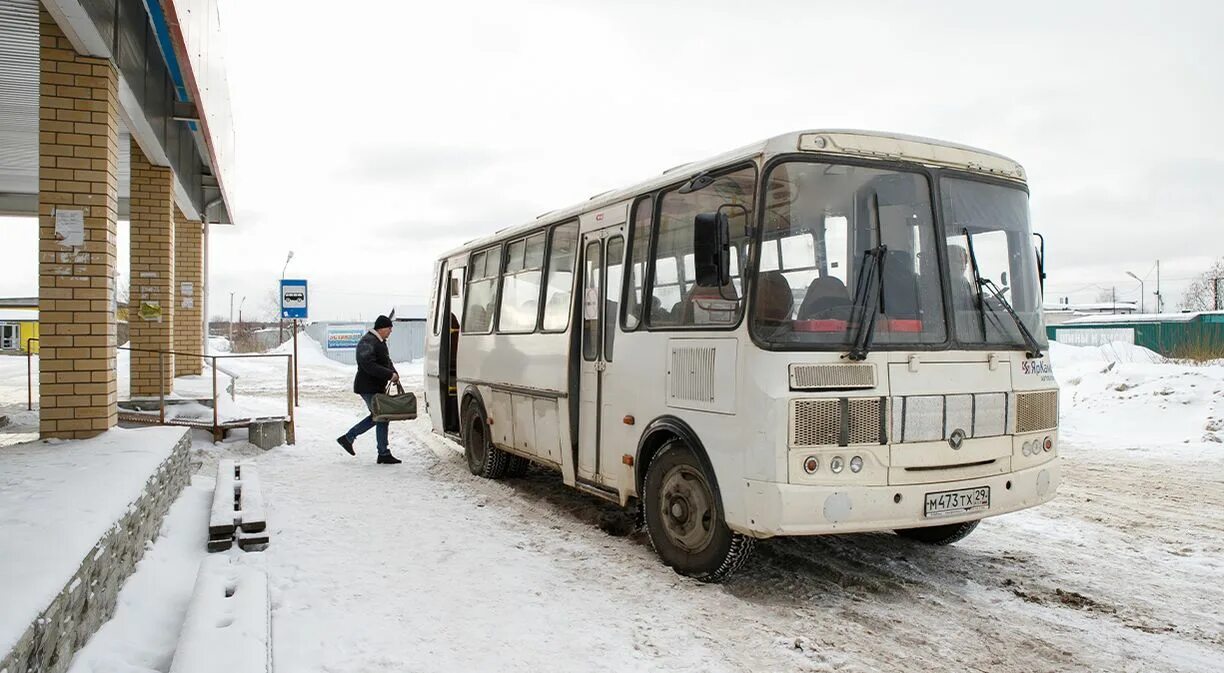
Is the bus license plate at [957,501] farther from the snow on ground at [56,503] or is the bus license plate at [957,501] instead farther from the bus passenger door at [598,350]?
the snow on ground at [56,503]

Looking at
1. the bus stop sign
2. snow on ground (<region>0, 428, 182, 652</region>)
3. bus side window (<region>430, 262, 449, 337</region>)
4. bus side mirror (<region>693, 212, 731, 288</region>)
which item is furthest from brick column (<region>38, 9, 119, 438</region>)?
the bus stop sign

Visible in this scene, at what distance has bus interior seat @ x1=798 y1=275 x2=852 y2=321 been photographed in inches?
196

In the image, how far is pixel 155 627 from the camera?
14.4 ft

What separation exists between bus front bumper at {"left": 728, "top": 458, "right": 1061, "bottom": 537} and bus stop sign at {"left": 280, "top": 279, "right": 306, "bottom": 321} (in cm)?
1557

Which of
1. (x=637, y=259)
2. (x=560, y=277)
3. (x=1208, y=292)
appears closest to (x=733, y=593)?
(x=637, y=259)

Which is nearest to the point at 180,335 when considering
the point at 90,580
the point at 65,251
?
the point at 65,251

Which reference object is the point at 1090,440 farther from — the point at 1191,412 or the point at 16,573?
the point at 16,573

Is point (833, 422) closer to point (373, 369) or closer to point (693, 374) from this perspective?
point (693, 374)

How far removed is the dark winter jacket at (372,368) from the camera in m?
11.1

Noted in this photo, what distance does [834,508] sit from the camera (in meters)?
4.77

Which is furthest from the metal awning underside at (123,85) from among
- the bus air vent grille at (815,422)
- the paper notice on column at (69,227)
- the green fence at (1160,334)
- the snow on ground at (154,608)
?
the green fence at (1160,334)

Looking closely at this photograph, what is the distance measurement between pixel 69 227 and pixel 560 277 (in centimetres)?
431

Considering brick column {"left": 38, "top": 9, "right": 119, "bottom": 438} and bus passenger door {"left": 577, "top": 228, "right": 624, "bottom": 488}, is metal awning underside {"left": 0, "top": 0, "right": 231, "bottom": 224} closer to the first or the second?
brick column {"left": 38, "top": 9, "right": 119, "bottom": 438}

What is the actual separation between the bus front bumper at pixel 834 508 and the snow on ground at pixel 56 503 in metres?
3.38
